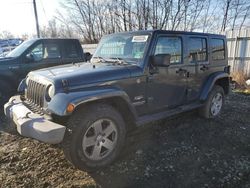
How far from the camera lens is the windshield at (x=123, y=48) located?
149 inches

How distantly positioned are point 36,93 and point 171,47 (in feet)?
8.15

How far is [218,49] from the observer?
538 cm

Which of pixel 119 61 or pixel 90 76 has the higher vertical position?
pixel 119 61

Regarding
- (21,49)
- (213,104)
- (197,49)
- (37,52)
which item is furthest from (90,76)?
(21,49)

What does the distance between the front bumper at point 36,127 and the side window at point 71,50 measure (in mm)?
3949

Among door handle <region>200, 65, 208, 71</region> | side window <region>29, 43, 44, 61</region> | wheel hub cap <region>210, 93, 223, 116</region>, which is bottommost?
wheel hub cap <region>210, 93, 223, 116</region>

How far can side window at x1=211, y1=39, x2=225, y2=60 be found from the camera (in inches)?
205

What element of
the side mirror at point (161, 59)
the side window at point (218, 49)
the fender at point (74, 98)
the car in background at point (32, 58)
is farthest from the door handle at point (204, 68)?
the car in background at point (32, 58)

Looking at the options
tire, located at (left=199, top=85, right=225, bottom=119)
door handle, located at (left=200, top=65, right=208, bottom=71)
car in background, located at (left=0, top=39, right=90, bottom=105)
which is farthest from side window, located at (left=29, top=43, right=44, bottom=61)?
tire, located at (left=199, top=85, right=225, bottom=119)

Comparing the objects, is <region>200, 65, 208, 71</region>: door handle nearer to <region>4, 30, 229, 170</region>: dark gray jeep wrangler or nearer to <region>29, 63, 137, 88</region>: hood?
<region>4, 30, 229, 170</region>: dark gray jeep wrangler

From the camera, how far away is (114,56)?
13.4ft

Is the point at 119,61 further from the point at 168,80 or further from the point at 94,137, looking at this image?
the point at 94,137

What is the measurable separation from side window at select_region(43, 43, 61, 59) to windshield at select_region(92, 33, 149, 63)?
2707 millimetres

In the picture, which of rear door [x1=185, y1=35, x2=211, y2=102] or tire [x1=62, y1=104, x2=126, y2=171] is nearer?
tire [x1=62, y1=104, x2=126, y2=171]
